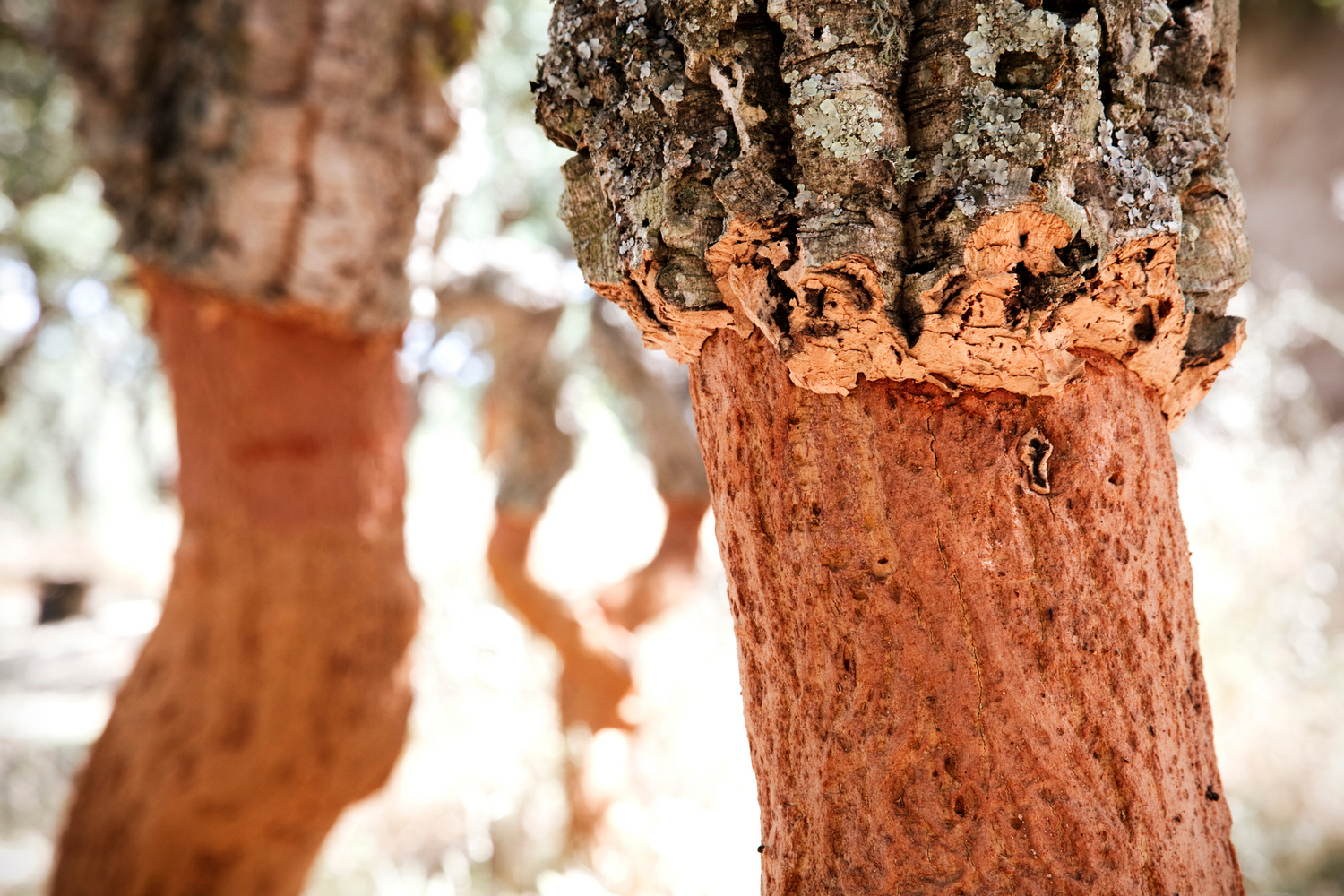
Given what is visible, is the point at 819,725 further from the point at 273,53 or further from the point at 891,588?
the point at 273,53

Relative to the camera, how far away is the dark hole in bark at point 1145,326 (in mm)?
839

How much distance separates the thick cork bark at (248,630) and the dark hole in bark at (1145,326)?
2.23m

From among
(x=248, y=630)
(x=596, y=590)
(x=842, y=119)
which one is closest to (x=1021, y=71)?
(x=842, y=119)

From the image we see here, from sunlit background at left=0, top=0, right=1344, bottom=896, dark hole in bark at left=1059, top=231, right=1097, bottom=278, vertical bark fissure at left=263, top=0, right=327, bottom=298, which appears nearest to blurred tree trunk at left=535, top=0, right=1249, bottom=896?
dark hole in bark at left=1059, top=231, right=1097, bottom=278

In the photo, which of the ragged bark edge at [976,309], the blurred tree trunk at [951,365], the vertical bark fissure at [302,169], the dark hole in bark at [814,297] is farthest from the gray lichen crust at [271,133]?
the dark hole in bark at [814,297]

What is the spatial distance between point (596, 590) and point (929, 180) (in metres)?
4.50

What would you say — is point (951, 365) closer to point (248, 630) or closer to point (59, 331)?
point (248, 630)

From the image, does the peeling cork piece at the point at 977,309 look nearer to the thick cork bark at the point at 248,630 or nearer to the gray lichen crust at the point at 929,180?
the gray lichen crust at the point at 929,180

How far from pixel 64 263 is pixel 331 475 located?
5876mm

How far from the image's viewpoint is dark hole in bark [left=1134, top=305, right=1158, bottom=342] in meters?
0.84

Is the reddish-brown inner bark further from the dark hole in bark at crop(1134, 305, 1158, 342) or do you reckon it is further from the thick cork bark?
the thick cork bark

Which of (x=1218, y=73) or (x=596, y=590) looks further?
(x=596, y=590)

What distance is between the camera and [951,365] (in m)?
0.81

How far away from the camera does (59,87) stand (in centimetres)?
527
